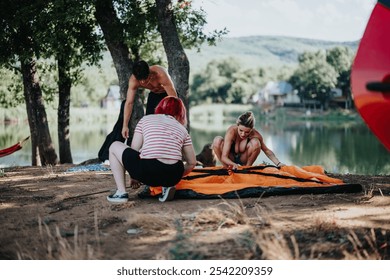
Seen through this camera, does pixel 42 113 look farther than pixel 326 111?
No

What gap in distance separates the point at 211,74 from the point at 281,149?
47.1 meters

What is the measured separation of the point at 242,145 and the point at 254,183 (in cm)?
88

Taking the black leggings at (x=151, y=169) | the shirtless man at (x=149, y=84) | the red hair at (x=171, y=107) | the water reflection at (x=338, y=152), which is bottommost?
the water reflection at (x=338, y=152)

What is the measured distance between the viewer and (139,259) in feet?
8.43

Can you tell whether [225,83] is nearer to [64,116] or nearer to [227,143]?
[64,116]

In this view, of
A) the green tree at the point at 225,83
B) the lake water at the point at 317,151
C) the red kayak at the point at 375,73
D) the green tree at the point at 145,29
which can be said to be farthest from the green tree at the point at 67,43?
the green tree at the point at 225,83

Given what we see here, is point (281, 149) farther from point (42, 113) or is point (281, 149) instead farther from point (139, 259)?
point (139, 259)

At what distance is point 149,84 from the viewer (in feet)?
16.0

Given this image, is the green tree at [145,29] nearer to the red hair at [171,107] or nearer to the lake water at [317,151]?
the red hair at [171,107]

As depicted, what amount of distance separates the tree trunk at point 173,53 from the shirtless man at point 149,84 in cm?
225

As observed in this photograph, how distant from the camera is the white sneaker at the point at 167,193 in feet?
12.9

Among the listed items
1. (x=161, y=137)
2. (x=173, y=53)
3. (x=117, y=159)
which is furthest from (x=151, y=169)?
(x=173, y=53)

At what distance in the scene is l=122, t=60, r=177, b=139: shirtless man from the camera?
14.1ft
